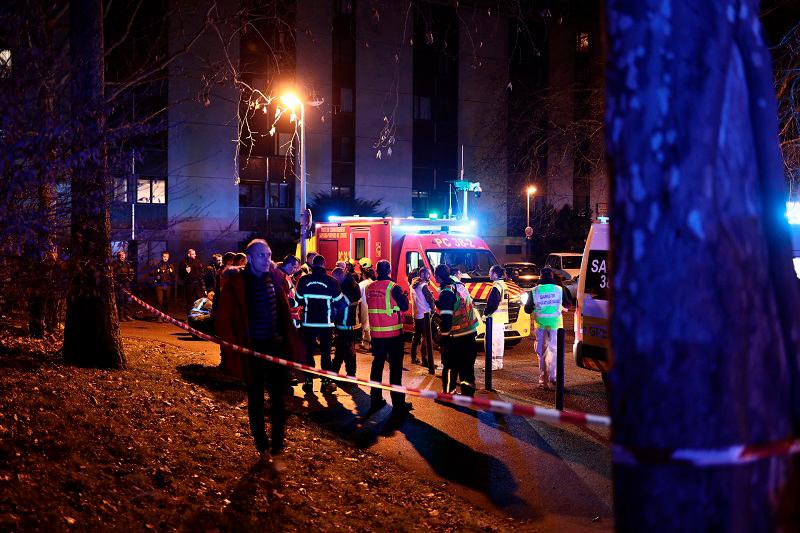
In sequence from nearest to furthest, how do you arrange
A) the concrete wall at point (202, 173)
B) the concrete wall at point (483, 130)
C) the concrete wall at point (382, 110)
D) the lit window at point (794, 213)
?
1. the lit window at point (794, 213)
2. the concrete wall at point (202, 173)
3. the concrete wall at point (382, 110)
4. the concrete wall at point (483, 130)

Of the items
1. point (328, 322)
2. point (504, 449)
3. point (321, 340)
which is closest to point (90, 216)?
point (328, 322)

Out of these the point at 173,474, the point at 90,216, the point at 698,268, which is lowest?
the point at 173,474

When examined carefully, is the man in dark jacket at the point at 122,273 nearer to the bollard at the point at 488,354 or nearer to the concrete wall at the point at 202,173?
the bollard at the point at 488,354

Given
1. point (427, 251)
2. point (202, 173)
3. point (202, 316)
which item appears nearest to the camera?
point (202, 316)

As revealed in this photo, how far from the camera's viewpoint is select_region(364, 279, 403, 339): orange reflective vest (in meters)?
8.69

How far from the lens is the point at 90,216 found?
25.5 ft

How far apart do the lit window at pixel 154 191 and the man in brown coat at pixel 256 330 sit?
29.6 m

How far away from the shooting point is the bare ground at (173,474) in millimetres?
4680

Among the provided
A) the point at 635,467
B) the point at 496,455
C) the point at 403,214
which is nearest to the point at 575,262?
the point at 403,214

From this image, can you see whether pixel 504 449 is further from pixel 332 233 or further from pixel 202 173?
pixel 202 173

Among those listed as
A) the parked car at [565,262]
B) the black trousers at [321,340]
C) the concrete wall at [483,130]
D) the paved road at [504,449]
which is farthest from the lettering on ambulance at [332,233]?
the concrete wall at [483,130]

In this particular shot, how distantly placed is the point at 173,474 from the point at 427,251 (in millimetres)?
9822

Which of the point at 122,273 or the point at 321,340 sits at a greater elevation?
the point at 122,273

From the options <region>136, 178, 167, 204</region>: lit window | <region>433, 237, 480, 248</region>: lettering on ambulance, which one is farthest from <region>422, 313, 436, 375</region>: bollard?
<region>136, 178, 167, 204</region>: lit window
